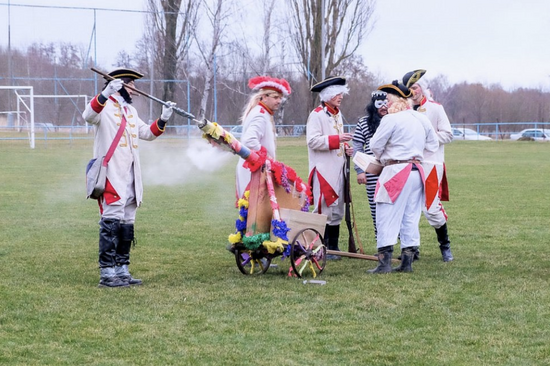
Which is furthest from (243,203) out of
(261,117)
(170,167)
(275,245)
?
(170,167)

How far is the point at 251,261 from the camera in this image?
728 cm

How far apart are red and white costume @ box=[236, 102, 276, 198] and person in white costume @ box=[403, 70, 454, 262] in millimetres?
1402

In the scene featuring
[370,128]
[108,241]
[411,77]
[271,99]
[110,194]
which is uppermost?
[411,77]

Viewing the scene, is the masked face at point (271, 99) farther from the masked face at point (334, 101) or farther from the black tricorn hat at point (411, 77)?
the black tricorn hat at point (411, 77)

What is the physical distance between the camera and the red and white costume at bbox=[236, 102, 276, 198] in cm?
A: 725

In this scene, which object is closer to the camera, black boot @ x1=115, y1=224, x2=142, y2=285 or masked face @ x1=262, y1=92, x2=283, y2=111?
black boot @ x1=115, y1=224, x2=142, y2=285

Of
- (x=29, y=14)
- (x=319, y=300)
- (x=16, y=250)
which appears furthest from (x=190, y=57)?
(x=319, y=300)

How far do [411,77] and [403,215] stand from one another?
60.3 inches

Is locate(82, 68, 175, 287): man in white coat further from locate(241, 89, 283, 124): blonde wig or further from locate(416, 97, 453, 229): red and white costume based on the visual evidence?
locate(416, 97, 453, 229): red and white costume

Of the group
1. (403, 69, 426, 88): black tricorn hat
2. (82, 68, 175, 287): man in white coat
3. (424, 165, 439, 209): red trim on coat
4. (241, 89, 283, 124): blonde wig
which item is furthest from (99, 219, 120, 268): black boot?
(403, 69, 426, 88): black tricorn hat

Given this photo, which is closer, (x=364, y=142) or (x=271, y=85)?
(x=271, y=85)

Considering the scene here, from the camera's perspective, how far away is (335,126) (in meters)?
8.02

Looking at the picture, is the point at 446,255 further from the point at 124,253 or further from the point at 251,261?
the point at 124,253

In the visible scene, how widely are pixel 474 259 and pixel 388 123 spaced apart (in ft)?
5.95
